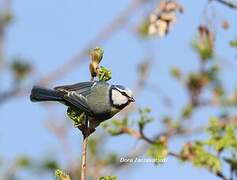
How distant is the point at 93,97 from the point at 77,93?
0.24ft

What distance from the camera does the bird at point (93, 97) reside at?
276 cm

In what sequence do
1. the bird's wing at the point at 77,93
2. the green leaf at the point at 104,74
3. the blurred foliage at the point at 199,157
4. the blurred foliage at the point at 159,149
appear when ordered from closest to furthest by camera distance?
1. the bird's wing at the point at 77,93
2. the green leaf at the point at 104,74
3. the blurred foliage at the point at 199,157
4. the blurred foliage at the point at 159,149

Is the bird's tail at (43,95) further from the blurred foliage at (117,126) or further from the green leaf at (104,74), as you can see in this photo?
the blurred foliage at (117,126)

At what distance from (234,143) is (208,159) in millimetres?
209

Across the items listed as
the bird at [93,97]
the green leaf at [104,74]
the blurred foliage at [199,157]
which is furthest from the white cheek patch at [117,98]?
the blurred foliage at [199,157]

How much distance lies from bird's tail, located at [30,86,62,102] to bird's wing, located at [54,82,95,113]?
2 centimetres

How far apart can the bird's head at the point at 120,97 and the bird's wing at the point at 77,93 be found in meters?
0.09

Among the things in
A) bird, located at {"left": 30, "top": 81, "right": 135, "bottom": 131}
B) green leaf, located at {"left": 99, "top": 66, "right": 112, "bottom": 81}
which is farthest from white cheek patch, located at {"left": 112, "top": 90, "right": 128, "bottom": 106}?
green leaf, located at {"left": 99, "top": 66, "right": 112, "bottom": 81}

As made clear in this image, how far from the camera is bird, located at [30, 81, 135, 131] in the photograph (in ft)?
9.04

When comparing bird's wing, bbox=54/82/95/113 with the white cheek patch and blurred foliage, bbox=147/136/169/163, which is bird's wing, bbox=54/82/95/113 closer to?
the white cheek patch

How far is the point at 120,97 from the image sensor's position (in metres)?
2.80

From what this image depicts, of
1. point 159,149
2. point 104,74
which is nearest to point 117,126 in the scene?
point 159,149

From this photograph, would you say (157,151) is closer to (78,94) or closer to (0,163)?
(78,94)

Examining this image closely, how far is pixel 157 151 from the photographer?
4.38m
